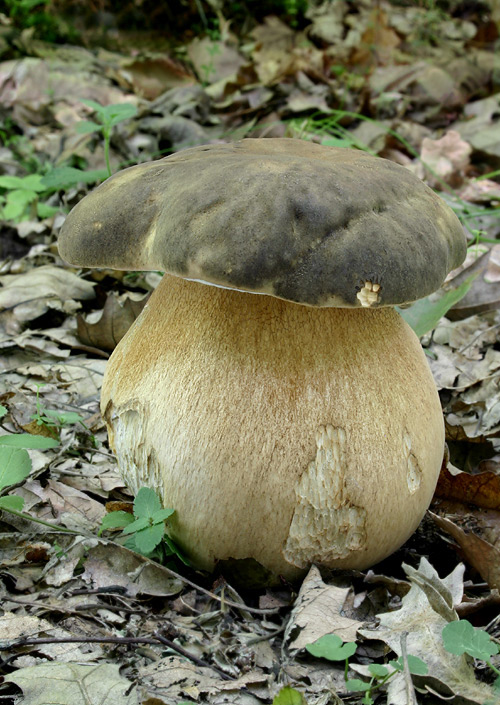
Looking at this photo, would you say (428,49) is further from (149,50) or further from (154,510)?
(154,510)

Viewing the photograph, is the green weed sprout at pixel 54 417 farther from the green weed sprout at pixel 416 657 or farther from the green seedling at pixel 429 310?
the green seedling at pixel 429 310

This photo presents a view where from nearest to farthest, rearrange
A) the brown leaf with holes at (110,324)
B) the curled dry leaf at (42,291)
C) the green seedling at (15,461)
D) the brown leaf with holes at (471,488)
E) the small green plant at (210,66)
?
the green seedling at (15,461)
the brown leaf with holes at (471,488)
the brown leaf with holes at (110,324)
the curled dry leaf at (42,291)
the small green plant at (210,66)

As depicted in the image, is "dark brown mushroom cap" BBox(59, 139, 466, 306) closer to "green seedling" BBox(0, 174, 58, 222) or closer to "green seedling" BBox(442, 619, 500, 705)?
"green seedling" BBox(442, 619, 500, 705)

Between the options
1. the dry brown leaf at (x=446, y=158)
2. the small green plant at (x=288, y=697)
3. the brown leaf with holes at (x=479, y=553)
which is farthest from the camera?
the dry brown leaf at (x=446, y=158)

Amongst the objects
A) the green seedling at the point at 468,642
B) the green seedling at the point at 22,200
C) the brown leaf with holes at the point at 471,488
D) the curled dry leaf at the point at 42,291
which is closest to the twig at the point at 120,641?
the green seedling at the point at 468,642

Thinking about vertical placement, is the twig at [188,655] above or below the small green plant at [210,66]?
below

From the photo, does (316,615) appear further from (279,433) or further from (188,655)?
(279,433)

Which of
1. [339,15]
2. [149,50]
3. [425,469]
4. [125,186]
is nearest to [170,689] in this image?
[425,469]
